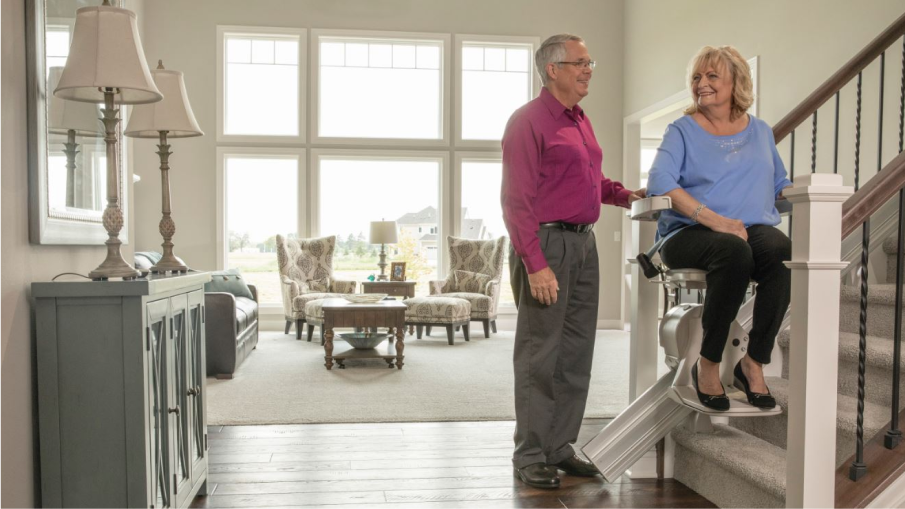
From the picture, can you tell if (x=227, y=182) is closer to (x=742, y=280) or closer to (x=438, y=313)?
(x=438, y=313)

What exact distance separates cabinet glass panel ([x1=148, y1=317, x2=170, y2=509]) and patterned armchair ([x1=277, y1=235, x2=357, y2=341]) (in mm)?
5332

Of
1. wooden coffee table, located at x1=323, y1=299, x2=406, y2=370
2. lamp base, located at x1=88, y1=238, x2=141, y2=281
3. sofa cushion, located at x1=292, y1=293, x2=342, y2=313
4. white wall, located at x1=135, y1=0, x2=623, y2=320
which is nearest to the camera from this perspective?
lamp base, located at x1=88, y1=238, x2=141, y2=281

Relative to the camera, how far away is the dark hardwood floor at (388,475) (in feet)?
8.46

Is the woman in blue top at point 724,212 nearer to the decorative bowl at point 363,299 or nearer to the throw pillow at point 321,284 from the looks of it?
the decorative bowl at point 363,299

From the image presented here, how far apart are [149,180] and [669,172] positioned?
707 cm

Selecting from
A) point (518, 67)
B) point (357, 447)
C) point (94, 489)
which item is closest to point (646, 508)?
point (357, 447)

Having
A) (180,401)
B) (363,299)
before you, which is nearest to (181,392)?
(180,401)

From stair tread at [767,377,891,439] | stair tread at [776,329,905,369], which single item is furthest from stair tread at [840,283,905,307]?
stair tread at [767,377,891,439]

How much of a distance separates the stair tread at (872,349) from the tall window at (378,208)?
6.24 m

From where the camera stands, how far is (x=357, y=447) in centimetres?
332

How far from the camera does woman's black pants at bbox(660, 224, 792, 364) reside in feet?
7.27

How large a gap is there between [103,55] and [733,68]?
1884mm

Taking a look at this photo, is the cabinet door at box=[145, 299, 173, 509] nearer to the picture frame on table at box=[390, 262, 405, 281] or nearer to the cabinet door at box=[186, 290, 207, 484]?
the cabinet door at box=[186, 290, 207, 484]

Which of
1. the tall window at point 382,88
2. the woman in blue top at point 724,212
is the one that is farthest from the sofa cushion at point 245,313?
the woman in blue top at point 724,212
